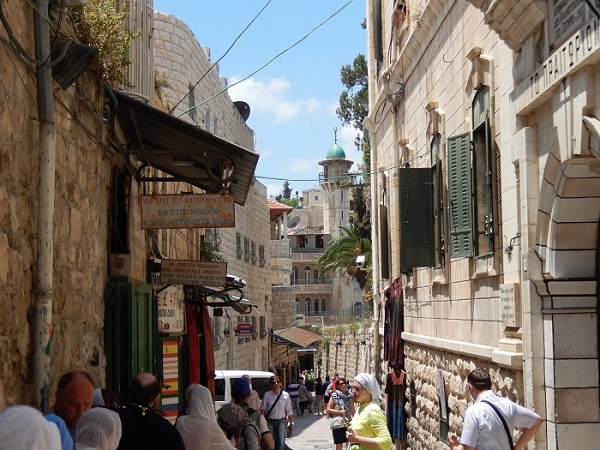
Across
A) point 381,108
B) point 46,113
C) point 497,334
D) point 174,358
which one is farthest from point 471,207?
point 381,108

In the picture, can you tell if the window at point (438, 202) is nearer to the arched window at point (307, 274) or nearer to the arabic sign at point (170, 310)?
the arabic sign at point (170, 310)

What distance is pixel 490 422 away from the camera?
6.45 metres

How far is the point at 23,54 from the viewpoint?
564cm

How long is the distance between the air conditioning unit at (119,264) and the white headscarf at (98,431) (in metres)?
4.09

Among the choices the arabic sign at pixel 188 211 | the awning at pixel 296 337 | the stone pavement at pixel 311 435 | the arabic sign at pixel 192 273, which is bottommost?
the stone pavement at pixel 311 435

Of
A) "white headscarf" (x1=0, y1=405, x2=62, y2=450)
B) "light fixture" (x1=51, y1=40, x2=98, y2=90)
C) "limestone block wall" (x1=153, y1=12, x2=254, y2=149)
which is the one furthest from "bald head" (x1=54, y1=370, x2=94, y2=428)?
"limestone block wall" (x1=153, y1=12, x2=254, y2=149)

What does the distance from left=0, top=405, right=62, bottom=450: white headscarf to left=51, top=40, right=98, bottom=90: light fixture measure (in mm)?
3088

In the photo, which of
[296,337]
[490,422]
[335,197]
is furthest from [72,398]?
[335,197]

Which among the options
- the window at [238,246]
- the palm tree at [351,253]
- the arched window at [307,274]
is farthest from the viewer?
the arched window at [307,274]

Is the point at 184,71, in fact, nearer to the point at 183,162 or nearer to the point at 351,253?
the point at 183,162

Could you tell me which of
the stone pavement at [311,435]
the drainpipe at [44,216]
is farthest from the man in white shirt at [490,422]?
the stone pavement at [311,435]

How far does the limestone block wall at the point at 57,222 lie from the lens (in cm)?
542

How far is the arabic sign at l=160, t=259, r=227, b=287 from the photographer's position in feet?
37.1

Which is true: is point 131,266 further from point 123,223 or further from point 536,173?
point 536,173
